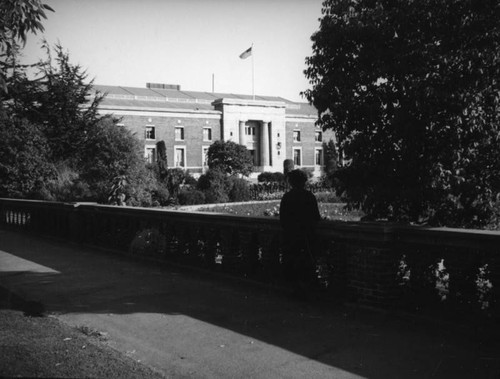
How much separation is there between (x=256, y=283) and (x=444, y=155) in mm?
3197

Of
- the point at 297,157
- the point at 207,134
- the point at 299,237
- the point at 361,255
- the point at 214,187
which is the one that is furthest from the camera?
the point at 297,157

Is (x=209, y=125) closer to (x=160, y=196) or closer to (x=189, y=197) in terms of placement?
(x=189, y=197)

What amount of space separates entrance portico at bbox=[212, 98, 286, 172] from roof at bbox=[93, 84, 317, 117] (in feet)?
10.9

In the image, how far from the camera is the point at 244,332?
→ 5254mm

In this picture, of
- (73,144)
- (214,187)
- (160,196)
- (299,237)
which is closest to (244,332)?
(299,237)

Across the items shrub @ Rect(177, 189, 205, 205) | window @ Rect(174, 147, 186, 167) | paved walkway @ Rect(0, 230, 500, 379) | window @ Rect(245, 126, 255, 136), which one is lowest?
paved walkway @ Rect(0, 230, 500, 379)

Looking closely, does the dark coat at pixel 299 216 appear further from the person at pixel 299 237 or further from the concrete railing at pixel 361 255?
the concrete railing at pixel 361 255

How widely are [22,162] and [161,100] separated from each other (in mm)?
45893

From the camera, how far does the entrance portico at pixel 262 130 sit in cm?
6644

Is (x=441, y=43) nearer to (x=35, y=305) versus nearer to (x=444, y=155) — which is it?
(x=444, y=155)

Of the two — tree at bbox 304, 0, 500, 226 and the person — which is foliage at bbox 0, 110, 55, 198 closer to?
tree at bbox 304, 0, 500, 226

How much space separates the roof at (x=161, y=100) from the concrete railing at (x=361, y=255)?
2012 inches

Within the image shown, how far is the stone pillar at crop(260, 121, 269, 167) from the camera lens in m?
69.1

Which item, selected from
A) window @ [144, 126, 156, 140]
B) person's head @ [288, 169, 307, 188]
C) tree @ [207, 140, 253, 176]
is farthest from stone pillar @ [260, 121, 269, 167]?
person's head @ [288, 169, 307, 188]
